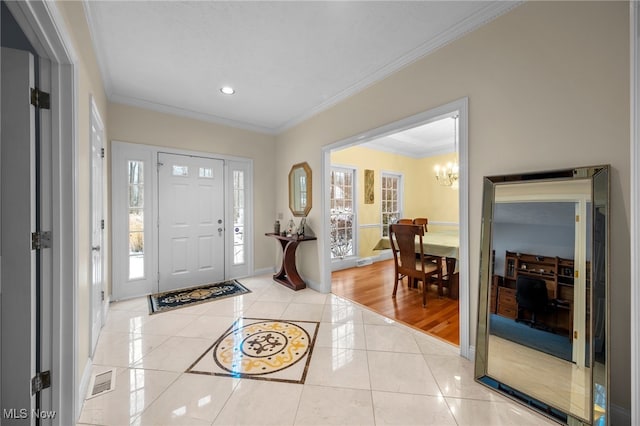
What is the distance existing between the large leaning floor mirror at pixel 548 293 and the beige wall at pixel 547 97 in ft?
0.37

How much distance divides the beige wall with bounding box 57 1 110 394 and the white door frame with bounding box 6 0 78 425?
10cm

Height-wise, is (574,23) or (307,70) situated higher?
(307,70)

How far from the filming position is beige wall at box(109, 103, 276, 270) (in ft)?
11.0

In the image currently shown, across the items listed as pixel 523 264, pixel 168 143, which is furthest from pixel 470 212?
pixel 168 143

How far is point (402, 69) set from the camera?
8.20 ft

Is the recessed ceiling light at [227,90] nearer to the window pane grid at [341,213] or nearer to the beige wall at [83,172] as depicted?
the beige wall at [83,172]

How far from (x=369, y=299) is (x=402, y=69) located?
276cm

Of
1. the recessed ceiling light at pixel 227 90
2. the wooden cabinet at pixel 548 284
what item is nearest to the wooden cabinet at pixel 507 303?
the wooden cabinet at pixel 548 284

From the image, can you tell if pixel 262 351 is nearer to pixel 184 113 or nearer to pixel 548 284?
pixel 548 284

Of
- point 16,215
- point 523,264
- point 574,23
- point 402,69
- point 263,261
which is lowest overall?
point 263,261

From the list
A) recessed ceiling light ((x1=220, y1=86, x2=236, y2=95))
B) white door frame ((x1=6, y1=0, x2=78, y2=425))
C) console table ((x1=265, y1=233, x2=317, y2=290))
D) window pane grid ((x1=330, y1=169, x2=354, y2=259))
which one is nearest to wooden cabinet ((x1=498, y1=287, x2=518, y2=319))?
console table ((x1=265, y1=233, x2=317, y2=290))

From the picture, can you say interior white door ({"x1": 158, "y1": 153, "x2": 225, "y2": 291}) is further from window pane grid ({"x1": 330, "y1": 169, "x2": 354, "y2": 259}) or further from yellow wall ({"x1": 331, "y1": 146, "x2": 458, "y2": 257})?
yellow wall ({"x1": 331, "y1": 146, "x2": 458, "y2": 257})

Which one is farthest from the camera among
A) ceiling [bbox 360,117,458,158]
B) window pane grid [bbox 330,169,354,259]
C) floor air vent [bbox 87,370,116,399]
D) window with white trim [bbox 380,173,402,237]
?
window with white trim [bbox 380,173,402,237]

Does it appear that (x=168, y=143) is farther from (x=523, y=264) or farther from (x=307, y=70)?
(x=523, y=264)
